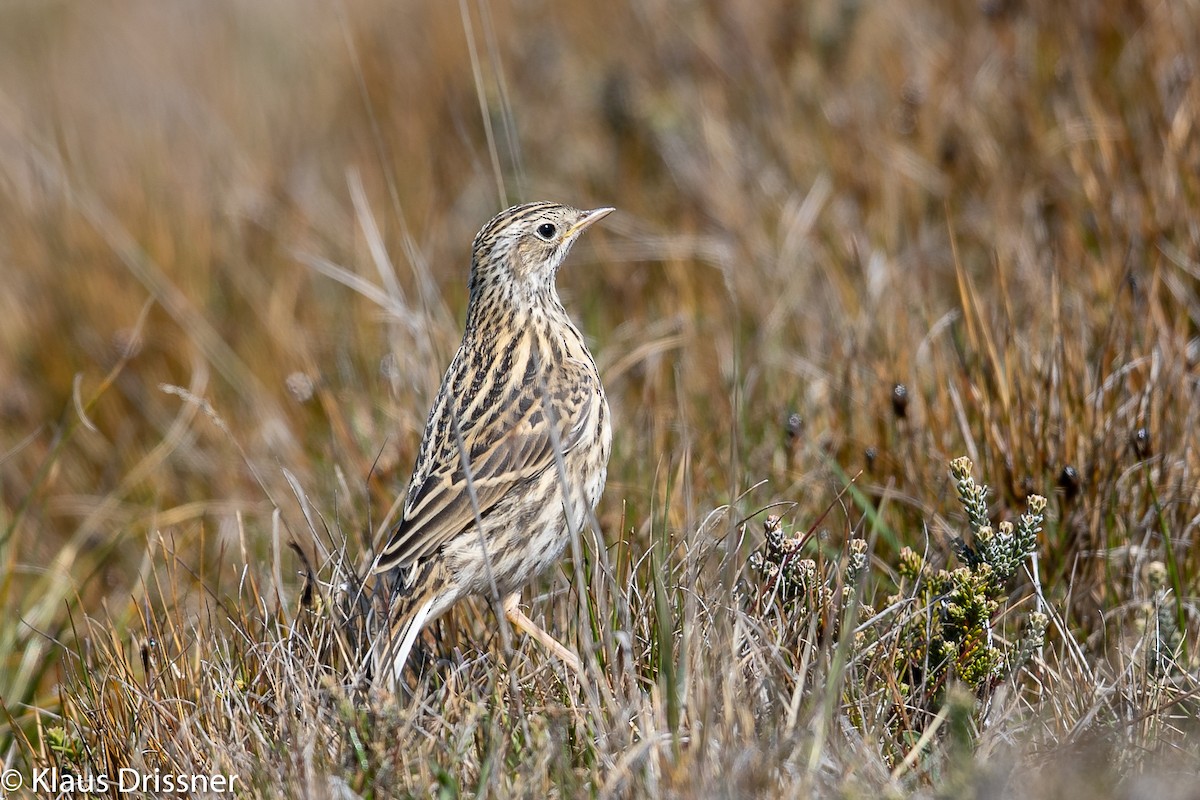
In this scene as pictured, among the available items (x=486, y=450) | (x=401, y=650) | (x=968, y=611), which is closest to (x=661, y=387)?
(x=486, y=450)

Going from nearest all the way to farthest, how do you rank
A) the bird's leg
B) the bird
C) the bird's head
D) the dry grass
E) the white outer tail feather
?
the dry grass → the bird's leg → the white outer tail feather → the bird → the bird's head

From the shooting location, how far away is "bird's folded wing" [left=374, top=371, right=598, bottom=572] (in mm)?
3842

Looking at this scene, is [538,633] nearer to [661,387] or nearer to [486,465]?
[486,465]

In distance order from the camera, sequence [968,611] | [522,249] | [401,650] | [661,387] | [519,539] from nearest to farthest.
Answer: [968,611], [401,650], [519,539], [522,249], [661,387]

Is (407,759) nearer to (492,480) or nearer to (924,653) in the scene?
(492,480)

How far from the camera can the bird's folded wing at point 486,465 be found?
3.84 m

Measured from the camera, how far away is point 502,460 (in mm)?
3977

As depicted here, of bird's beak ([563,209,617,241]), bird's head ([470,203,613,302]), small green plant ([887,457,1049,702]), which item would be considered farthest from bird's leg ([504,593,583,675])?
bird's beak ([563,209,617,241])

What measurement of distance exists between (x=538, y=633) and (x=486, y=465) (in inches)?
21.8

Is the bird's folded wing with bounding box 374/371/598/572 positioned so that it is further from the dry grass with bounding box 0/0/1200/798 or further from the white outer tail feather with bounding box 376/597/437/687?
the dry grass with bounding box 0/0/1200/798

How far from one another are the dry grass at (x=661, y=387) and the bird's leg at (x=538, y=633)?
0.18 ft

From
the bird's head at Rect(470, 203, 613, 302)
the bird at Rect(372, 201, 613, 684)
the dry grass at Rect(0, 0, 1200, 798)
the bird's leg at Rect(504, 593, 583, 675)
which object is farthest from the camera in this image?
the bird's head at Rect(470, 203, 613, 302)

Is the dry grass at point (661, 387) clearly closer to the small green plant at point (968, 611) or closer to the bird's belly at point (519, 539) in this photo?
the small green plant at point (968, 611)

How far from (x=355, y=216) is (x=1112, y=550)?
5.12m
